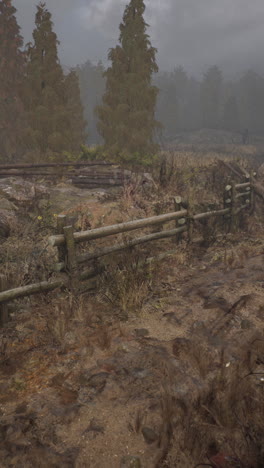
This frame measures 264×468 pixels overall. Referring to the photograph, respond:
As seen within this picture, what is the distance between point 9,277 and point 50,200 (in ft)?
16.9

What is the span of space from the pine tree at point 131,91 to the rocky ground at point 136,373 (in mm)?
12462

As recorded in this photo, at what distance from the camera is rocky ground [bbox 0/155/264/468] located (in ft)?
7.81

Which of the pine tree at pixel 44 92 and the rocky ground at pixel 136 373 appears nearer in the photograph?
the rocky ground at pixel 136 373

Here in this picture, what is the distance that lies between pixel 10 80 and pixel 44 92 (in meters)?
6.43

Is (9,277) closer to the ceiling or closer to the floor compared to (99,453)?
closer to the ceiling

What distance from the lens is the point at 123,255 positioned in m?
5.36

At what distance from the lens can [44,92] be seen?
16.3 metres

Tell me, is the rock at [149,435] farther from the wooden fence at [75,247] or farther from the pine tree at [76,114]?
the pine tree at [76,114]

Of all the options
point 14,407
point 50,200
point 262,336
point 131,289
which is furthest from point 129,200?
point 14,407

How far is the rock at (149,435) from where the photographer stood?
8.20 ft

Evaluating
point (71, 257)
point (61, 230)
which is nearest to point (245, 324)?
point (71, 257)

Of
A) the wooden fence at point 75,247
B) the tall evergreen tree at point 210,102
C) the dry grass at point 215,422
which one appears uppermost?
the tall evergreen tree at point 210,102

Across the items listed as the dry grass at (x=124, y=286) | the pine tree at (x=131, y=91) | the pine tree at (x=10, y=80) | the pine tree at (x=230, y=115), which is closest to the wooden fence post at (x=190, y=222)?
the dry grass at (x=124, y=286)

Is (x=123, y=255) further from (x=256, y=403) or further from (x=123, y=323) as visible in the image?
(x=256, y=403)
